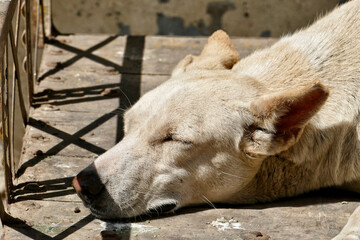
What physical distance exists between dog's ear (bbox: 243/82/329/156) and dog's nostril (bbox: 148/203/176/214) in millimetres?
517

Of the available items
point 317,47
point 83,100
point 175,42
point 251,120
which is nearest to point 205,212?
point 251,120

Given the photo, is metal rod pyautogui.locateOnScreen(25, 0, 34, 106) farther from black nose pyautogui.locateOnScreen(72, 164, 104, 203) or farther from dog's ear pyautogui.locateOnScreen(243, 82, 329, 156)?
dog's ear pyautogui.locateOnScreen(243, 82, 329, 156)

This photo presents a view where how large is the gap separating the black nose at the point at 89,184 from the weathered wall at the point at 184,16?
16.1 feet

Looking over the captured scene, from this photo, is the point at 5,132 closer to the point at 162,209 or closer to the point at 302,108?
the point at 162,209

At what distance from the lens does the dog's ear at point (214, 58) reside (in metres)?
4.47

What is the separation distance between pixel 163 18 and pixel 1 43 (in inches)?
193

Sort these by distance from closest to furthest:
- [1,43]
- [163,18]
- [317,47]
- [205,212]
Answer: [1,43] < [205,212] < [317,47] < [163,18]

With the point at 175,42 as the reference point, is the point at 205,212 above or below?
below

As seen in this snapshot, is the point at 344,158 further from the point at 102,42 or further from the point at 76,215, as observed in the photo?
the point at 102,42

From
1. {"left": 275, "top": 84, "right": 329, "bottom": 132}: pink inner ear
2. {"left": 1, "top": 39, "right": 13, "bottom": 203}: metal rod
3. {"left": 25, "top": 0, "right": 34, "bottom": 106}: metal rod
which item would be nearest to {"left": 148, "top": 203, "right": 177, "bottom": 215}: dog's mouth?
{"left": 275, "top": 84, "right": 329, "bottom": 132}: pink inner ear

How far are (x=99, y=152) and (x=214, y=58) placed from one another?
0.98 meters

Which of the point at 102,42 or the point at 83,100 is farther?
the point at 102,42

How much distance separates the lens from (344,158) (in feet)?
13.2

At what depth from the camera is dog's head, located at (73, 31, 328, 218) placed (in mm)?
3768
